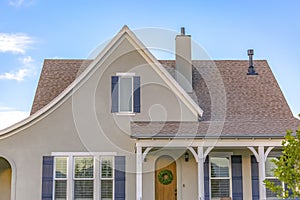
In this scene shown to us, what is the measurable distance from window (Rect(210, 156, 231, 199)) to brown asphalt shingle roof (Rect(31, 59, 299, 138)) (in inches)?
48.0

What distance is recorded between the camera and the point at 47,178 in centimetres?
1398

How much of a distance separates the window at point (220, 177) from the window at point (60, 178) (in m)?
4.54

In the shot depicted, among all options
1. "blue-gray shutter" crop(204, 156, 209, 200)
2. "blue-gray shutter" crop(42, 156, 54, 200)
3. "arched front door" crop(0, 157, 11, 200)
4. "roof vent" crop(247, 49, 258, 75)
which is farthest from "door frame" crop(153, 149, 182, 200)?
"roof vent" crop(247, 49, 258, 75)

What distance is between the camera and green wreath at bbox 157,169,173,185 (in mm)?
14469

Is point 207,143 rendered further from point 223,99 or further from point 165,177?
point 223,99

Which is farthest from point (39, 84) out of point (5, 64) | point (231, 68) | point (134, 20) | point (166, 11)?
point (231, 68)

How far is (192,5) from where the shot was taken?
16719mm

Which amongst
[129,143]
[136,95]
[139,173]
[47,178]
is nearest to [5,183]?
[47,178]

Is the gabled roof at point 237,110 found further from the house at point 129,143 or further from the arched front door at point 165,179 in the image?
the arched front door at point 165,179

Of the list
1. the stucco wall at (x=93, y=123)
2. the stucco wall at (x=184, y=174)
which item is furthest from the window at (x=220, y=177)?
the stucco wall at (x=93, y=123)

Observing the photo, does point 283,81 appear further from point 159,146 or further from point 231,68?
point 159,146

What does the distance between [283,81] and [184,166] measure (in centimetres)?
640

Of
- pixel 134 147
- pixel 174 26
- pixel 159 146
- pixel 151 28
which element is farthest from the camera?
pixel 174 26

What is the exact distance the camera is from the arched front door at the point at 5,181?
1508 cm
